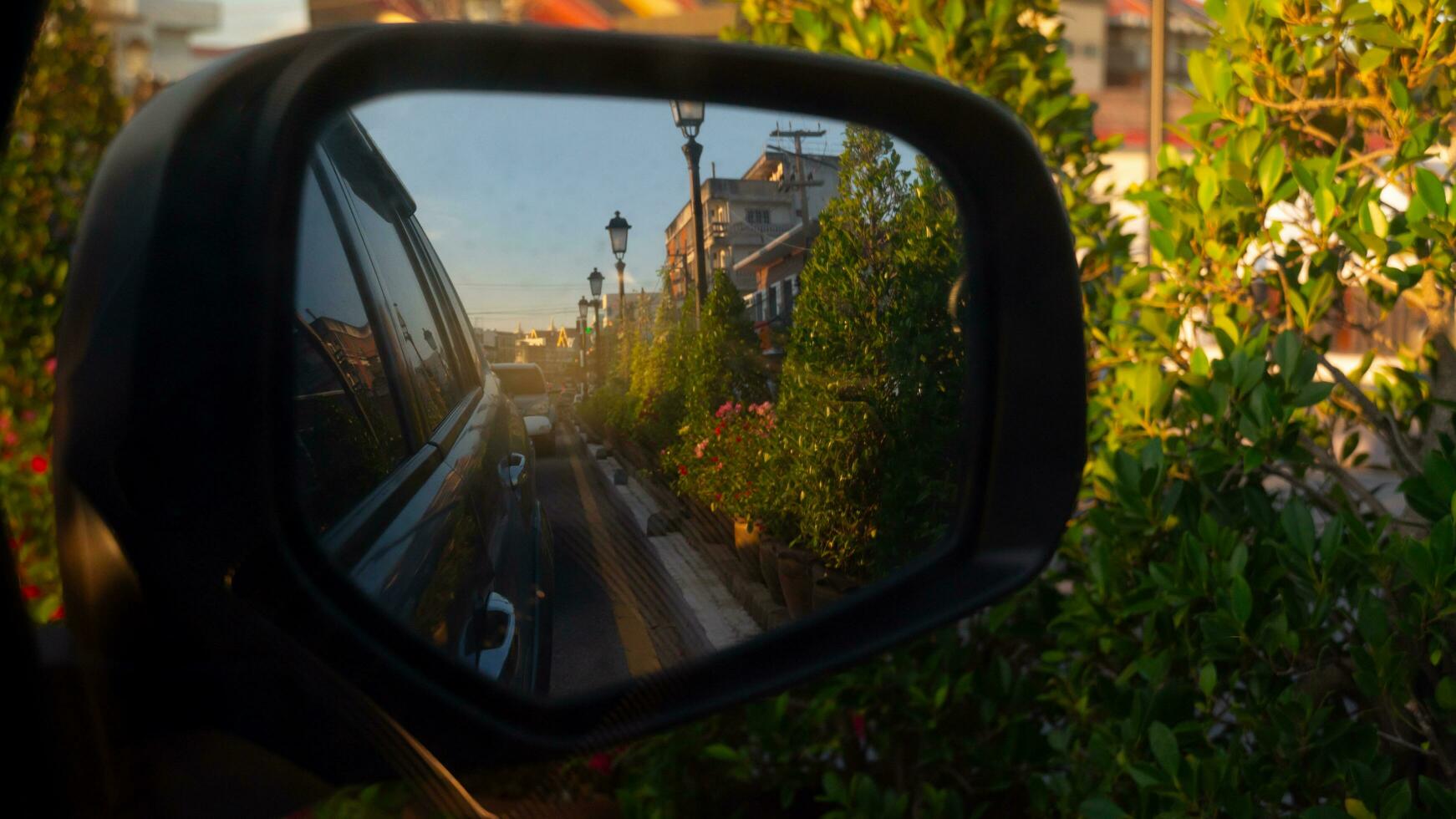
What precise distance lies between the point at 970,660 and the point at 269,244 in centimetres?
238

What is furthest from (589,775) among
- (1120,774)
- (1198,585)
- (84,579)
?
(84,579)

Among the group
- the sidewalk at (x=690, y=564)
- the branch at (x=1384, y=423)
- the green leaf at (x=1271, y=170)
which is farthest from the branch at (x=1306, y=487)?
the sidewalk at (x=690, y=564)

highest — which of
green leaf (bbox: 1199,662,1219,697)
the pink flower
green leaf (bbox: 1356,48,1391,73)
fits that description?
green leaf (bbox: 1356,48,1391,73)

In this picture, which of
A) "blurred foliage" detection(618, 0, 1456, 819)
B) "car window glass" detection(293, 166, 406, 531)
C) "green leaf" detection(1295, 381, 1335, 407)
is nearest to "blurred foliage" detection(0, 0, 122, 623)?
"car window glass" detection(293, 166, 406, 531)

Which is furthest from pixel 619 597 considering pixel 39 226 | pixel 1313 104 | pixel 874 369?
pixel 39 226

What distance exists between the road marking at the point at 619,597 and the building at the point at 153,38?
489 mm

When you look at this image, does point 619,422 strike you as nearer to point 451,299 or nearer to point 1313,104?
point 451,299

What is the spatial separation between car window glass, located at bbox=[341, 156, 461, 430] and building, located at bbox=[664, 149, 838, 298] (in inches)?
11.2

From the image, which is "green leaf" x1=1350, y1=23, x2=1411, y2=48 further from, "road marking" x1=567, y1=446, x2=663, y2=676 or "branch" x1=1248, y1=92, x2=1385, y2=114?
"road marking" x1=567, y1=446, x2=663, y2=676

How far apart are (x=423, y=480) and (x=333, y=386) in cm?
20

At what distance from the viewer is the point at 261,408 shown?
823mm

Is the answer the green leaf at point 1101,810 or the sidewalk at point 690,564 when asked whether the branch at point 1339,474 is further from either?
the sidewalk at point 690,564

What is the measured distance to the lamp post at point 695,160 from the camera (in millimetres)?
1075

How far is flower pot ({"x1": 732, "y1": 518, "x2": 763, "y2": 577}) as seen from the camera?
4.37ft
